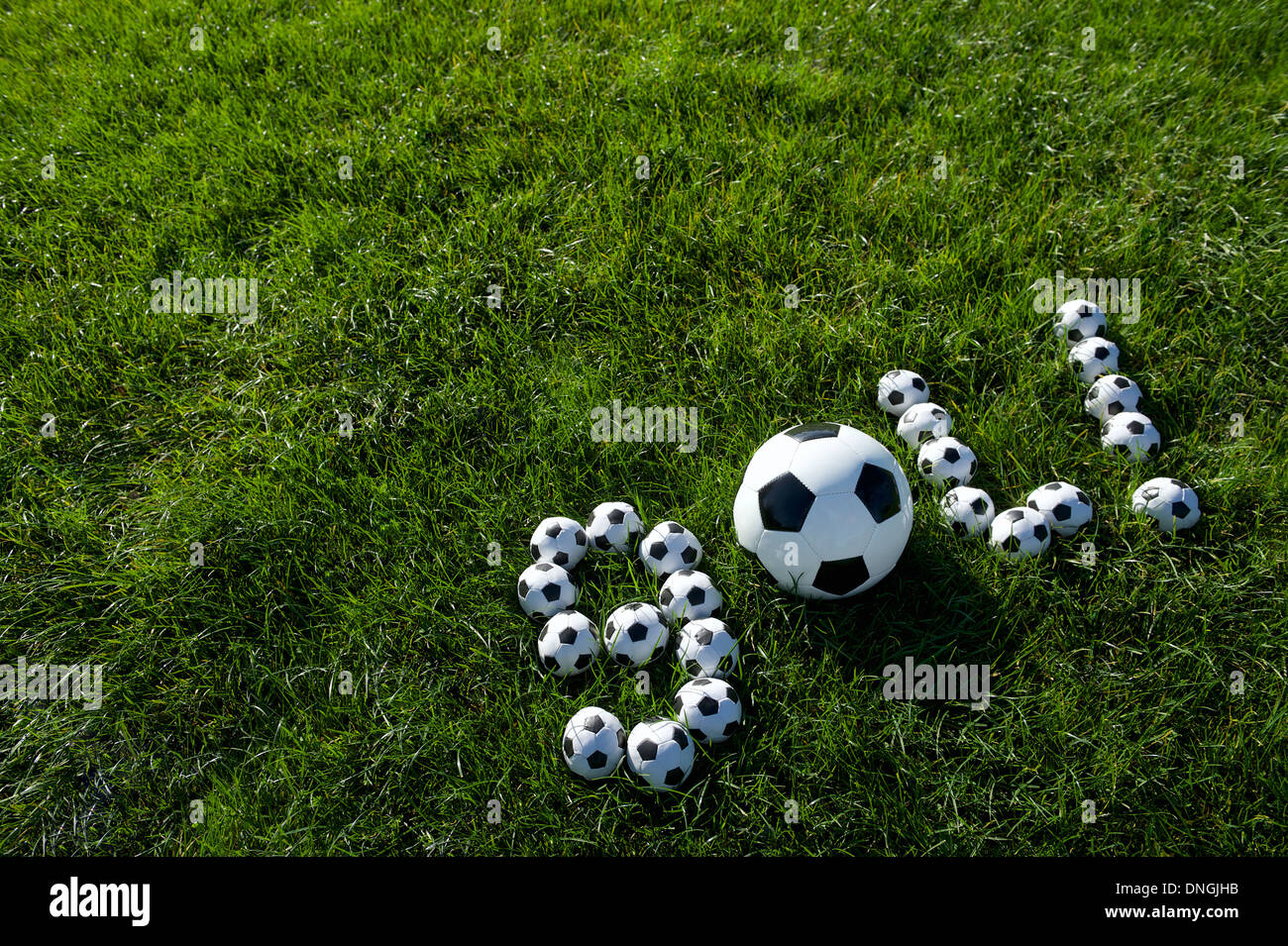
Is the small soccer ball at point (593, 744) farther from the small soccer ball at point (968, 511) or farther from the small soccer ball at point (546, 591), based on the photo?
the small soccer ball at point (968, 511)

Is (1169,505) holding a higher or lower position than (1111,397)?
lower

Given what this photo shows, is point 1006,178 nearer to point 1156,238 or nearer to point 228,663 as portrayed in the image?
point 1156,238

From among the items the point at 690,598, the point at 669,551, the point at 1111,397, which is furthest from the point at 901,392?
the point at 690,598

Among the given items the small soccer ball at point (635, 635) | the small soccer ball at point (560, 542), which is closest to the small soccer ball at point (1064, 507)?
the small soccer ball at point (635, 635)

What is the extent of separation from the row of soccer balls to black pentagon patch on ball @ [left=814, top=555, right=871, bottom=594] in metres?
0.66

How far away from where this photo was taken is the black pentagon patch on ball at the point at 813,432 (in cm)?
395

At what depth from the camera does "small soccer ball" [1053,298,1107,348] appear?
4910 millimetres

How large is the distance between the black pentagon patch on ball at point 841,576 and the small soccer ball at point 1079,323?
7.27ft

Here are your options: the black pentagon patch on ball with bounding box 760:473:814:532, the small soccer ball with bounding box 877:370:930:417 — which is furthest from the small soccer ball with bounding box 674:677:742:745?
the small soccer ball with bounding box 877:370:930:417

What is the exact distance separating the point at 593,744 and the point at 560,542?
101 cm

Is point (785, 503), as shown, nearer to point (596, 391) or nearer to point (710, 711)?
point (710, 711)

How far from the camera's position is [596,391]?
4.83m
